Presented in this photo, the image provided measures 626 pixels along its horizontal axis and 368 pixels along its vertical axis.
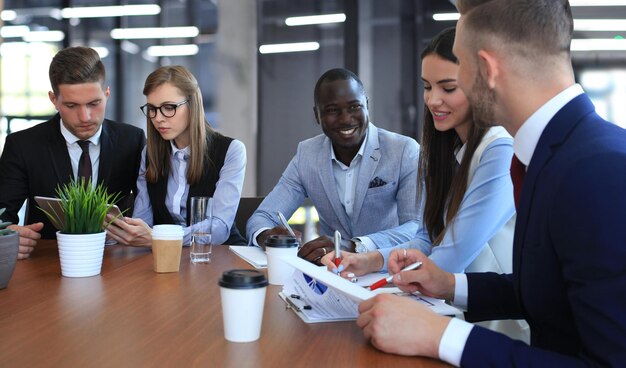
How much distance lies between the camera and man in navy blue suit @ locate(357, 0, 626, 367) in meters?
0.97

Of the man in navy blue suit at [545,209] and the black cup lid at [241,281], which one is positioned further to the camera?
the black cup lid at [241,281]

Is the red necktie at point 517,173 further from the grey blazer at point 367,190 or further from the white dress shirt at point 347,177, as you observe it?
the white dress shirt at point 347,177

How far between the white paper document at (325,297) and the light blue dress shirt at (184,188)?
4.34 ft

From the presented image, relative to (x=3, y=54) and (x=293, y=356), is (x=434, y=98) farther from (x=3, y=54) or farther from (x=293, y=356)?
(x=3, y=54)

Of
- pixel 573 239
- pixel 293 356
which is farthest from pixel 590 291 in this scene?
pixel 293 356

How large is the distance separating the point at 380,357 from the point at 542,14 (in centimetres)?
76

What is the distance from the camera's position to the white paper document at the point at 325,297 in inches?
49.3

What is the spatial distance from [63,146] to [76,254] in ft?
4.42

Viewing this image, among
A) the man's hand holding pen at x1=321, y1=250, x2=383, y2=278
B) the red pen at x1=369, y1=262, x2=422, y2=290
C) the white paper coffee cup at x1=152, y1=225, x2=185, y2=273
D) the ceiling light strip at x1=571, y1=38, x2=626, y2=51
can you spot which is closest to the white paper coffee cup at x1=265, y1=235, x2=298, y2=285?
the man's hand holding pen at x1=321, y1=250, x2=383, y2=278

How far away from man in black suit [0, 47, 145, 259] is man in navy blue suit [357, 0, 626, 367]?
6.97ft

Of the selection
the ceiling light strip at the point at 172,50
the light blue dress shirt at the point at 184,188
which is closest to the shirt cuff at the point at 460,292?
the light blue dress shirt at the point at 184,188

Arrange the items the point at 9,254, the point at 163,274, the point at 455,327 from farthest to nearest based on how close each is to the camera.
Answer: the point at 163,274 → the point at 9,254 → the point at 455,327

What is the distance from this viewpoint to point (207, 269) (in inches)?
75.6

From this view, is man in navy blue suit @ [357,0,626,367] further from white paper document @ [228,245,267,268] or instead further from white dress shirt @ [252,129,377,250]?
white dress shirt @ [252,129,377,250]
